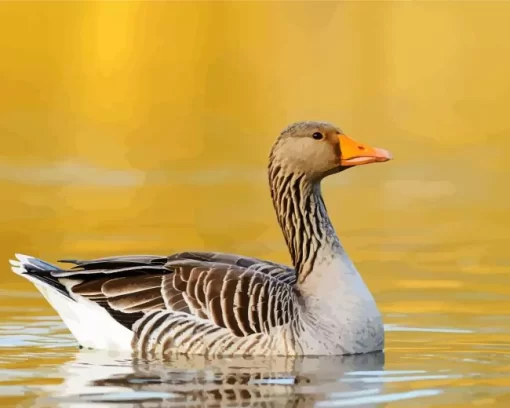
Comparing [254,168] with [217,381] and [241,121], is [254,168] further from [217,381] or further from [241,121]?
[217,381]

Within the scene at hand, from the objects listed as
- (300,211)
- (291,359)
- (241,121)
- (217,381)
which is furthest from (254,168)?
(217,381)

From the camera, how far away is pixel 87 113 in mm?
52750

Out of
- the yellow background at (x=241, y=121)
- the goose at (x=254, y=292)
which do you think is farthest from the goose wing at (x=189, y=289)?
the yellow background at (x=241, y=121)

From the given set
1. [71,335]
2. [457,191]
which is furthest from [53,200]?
[71,335]

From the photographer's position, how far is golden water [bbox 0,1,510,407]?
10445 mm

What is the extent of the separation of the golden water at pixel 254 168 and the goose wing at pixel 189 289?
358 millimetres

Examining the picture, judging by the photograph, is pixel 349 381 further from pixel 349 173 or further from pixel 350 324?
pixel 349 173

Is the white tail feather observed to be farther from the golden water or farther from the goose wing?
the golden water

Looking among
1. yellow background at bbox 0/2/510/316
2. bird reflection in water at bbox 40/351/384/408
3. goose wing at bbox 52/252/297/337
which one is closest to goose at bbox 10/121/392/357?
goose wing at bbox 52/252/297/337

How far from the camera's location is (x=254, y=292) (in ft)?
36.3

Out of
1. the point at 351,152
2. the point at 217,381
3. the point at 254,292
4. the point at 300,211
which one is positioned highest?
the point at 351,152

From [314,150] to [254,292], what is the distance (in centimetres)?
130

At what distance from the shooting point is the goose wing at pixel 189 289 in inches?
432

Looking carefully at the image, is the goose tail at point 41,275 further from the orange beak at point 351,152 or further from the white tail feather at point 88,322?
the orange beak at point 351,152
